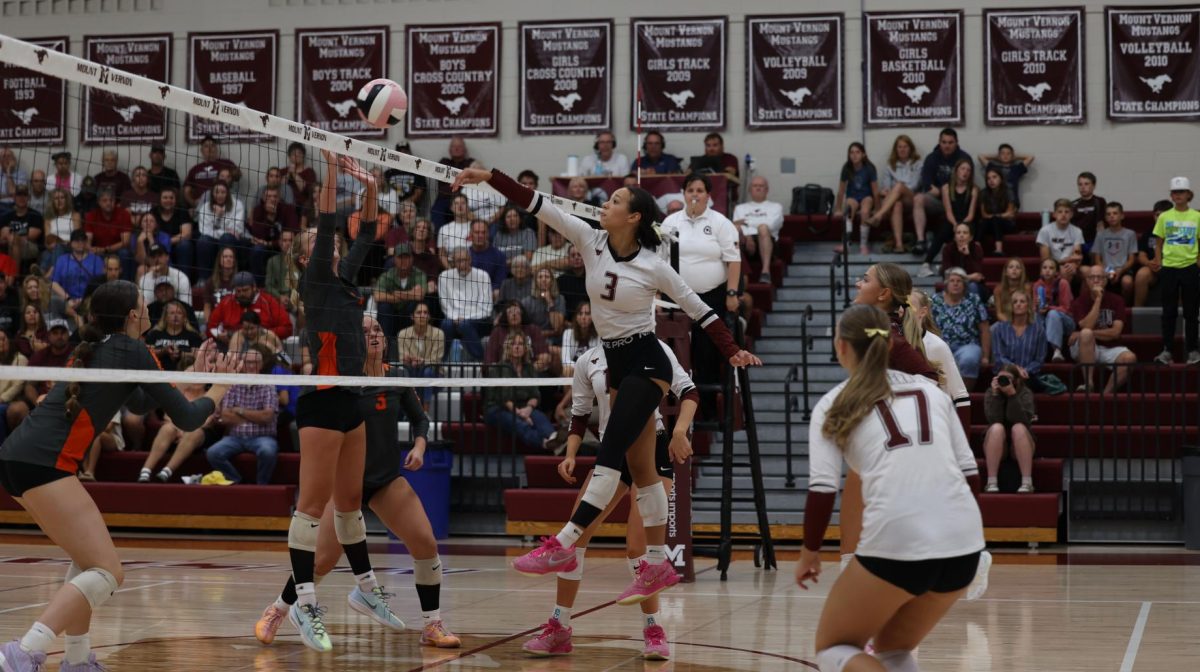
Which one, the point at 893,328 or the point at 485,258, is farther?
the point at 485,258

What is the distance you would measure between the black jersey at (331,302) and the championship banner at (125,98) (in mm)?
13692

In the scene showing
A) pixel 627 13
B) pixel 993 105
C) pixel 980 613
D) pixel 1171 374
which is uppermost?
pixel 627 13

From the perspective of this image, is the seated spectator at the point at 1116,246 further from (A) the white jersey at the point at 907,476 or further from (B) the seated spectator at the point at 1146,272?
Result: (A) the white jersey at the point at 907,476

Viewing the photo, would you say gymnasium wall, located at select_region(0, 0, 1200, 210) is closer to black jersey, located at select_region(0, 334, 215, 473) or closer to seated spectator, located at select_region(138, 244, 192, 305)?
seated spectator, located at select_region(138, 244, 192, 305)

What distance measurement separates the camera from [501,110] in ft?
62.6

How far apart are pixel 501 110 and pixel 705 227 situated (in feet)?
24.9

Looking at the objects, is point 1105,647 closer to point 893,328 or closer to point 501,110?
point 893,328

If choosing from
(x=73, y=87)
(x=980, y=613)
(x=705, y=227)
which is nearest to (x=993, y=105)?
(x=705, y=227)

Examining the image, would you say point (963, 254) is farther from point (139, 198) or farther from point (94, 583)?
point (94, 583)

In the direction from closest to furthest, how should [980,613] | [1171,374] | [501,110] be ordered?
[980,613]
[1171,374]
[501,110]

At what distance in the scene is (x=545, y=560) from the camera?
6.46 m

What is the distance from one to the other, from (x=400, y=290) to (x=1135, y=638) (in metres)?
7.32

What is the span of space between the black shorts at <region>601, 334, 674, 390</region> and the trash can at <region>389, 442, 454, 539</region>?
252 inches

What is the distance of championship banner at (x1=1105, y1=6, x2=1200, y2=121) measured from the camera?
17.3 metres
